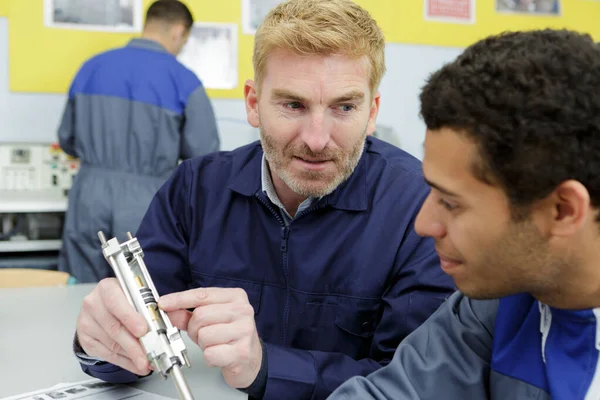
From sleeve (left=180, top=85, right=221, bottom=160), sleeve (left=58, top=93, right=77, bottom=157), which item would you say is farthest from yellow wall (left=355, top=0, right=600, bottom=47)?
sleeve (left=58, top=93, right=77, bottom=157)

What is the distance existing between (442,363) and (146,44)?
2171mm

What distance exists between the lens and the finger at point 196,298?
829 millimetres

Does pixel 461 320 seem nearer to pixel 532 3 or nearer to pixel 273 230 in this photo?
pixel 273 230

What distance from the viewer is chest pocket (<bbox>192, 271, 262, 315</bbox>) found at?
3.93 feet

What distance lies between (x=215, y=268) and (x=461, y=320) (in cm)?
46

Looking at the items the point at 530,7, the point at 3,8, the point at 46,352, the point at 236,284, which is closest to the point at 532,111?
the point at 236,284

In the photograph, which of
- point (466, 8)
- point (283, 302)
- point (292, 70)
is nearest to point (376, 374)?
point (283, 302)

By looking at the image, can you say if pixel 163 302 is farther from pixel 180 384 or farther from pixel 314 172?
pixel 314 172

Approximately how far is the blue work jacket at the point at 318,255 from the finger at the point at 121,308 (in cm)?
36

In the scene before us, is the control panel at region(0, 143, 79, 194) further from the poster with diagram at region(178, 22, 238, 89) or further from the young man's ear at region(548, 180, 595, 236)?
the young man's ear at region(548, 180, 595, 236)

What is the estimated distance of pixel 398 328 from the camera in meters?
1.08

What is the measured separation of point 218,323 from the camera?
33.8 inches

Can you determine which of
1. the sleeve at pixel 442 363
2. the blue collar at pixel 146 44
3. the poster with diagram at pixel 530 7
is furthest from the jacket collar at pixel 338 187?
the poster with diagram at pixel 530 7

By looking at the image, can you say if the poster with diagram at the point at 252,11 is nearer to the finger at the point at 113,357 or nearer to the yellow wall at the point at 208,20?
the yellow wall at the point at 208,20
